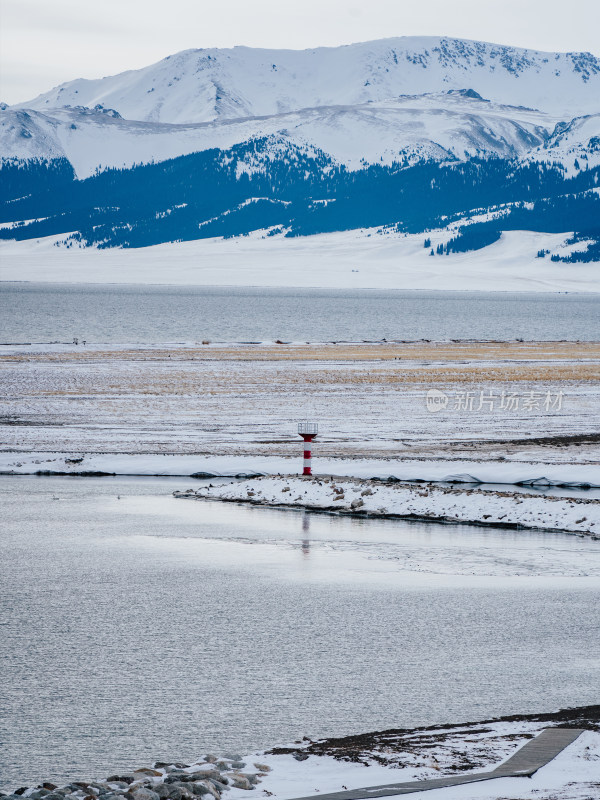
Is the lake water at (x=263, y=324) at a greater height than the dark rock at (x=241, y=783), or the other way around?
the lake water at (x=263, y=324)

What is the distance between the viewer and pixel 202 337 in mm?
106188

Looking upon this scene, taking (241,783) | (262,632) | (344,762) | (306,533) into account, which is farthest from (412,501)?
(241,783)

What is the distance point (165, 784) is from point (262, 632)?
211 inches

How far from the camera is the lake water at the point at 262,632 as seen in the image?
438 inches

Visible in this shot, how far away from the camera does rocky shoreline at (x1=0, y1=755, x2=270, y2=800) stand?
8.84 meters

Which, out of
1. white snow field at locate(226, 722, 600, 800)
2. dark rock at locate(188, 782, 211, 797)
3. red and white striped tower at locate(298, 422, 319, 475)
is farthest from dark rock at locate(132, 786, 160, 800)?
red and white striped tower at locate(298, 422, 319, 475)

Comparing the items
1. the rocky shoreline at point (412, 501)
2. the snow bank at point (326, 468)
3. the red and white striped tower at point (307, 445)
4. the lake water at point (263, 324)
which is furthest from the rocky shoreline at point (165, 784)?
the lake water at point (263, 324)

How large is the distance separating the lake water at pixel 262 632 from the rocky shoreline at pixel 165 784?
0.54m

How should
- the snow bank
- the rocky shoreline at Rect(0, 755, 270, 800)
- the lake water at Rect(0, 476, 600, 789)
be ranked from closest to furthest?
the rocky shoreline at Rect(0, 755, 270, 800), the lake water at Rect(0, 476, 600, 789), the snow bank

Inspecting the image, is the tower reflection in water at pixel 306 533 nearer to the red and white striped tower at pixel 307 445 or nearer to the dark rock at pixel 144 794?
the red and white striped tower at pixel 307 445

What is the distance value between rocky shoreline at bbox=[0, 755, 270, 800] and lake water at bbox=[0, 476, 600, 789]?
54cm

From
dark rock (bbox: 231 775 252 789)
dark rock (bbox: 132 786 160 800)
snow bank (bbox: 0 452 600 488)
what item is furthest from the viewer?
snow bank (bbox: 0 452 600 488)

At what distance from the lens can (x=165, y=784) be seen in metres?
9.00

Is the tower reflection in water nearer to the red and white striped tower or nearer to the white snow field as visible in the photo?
the red and white striped tower
